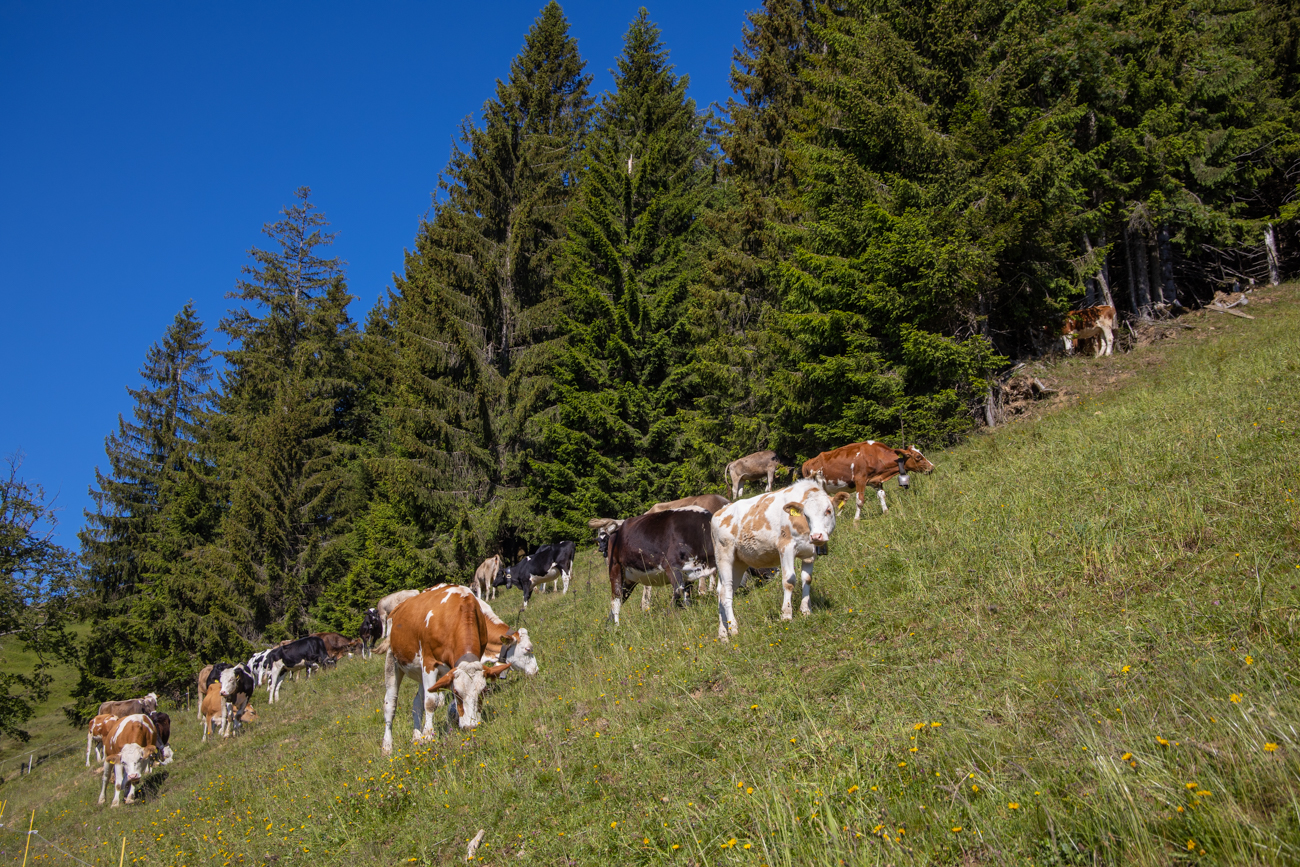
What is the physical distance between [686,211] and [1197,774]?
29.6m

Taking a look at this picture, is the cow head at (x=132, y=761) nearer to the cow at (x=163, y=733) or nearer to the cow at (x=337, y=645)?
the cow at (x=163, y=733)

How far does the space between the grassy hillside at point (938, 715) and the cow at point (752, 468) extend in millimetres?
9811

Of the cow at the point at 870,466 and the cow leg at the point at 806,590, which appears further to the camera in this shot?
the cow at the point at 870,466

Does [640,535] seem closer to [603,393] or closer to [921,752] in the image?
[921,752]

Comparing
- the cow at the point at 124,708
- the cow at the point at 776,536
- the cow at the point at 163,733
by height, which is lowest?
the cow at the point at 124,708

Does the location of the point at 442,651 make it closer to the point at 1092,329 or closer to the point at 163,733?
the point at 163,733

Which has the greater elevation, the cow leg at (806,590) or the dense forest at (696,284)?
the dense forest at (696,284)

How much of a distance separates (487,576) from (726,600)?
62.8 feet

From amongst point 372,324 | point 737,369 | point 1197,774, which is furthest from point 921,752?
point 372,324

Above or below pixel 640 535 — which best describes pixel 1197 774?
below

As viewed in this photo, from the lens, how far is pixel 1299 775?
281 centimetres

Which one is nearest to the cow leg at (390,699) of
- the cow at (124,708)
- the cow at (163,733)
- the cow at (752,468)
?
the cow at (163,733)

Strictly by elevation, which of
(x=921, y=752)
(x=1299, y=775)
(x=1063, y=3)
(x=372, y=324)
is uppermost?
(x=1063, y=3)

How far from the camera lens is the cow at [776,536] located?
8.41m
